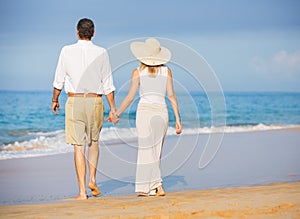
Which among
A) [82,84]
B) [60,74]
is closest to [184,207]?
[82,84]

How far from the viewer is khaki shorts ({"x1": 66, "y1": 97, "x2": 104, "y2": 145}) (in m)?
5.56

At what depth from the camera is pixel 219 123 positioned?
1802 centimetres

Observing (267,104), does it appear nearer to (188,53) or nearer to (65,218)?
(188,53)

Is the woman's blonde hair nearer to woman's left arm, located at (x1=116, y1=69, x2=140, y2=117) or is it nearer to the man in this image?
woman's left arm, located at (x1=116, y1=69, x2=140, y2=117)

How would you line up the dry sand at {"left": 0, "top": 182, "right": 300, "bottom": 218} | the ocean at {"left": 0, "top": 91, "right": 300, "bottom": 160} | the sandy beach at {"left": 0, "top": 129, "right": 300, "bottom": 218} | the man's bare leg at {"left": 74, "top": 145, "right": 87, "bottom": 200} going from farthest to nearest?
the ocean at {"left": 0, "top": 91, "right": 300, "bottom": 160}
the man's bare leg at {"left": 74, "top": 145, "right": 87, "bottom": 200}
the sandy beach at {"left": 0, "top": 129, "right": 300, "bottom": 218}
the dry sand at {"left": 0, "top": 182, "right": 300, "bottom": 218}

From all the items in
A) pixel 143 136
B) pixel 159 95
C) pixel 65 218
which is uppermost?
pixel 159 95

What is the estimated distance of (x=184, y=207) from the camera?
186 inches

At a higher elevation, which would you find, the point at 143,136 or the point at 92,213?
the point at 143,136

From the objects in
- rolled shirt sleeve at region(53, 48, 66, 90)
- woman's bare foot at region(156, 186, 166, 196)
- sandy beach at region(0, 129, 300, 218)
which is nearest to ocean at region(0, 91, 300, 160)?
sandy beach at region(0, 129, 300, 218)

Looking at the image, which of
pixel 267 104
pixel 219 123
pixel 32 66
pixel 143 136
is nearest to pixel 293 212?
pixel 143 136

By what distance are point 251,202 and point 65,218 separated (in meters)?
1.51

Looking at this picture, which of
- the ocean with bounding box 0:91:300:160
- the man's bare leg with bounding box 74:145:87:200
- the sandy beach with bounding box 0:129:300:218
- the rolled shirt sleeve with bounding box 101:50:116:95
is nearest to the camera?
the sandy beach with bounding box 0:129:300:218

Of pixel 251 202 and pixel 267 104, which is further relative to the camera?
pixel 267 104

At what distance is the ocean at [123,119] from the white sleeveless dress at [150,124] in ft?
3.52
